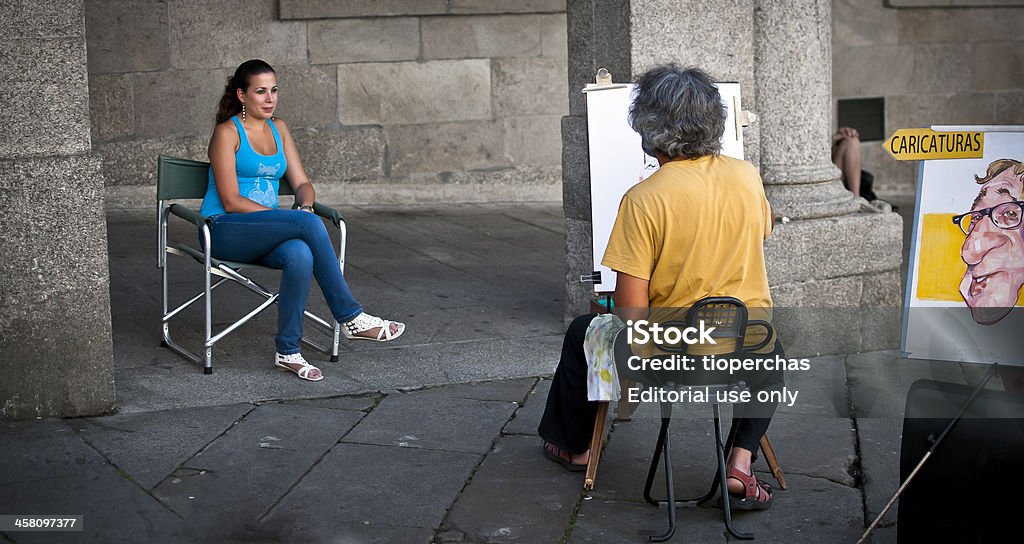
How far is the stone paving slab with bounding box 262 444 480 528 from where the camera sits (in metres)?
3.52

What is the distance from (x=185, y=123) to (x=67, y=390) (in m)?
4.77

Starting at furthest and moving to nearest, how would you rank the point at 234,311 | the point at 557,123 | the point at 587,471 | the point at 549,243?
the point at 557,123, the point at 549,243, the point at 234,311, the point at 587,471

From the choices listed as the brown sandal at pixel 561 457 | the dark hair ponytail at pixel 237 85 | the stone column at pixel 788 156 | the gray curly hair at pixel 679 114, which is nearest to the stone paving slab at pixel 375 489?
the brown sandal at pixel 561 457

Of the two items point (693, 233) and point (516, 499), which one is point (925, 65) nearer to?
point (693, 233)

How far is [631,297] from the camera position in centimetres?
341

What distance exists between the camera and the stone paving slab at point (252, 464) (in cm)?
359

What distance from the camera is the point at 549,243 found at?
786cm

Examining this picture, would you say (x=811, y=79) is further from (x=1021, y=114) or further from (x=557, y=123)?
(x=1021, y=114)

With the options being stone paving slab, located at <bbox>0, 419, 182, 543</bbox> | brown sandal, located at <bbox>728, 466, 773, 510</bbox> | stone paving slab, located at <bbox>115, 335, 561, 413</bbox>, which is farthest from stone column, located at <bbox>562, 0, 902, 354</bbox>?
stone paving slab, located at <bbox>0, 419, 182, 543</bbox>

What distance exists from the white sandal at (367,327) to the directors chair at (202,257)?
0.28 ft

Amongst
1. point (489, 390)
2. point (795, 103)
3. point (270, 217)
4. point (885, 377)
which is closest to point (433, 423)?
point (489, 390)

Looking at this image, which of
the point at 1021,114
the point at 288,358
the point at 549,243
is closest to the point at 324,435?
the point at 288,358

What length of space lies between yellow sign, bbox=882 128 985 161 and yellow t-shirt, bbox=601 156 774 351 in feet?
Result: 1.31

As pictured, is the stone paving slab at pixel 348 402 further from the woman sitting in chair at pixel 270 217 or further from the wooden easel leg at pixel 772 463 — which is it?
the wooden easel leg at pixel 772 463
